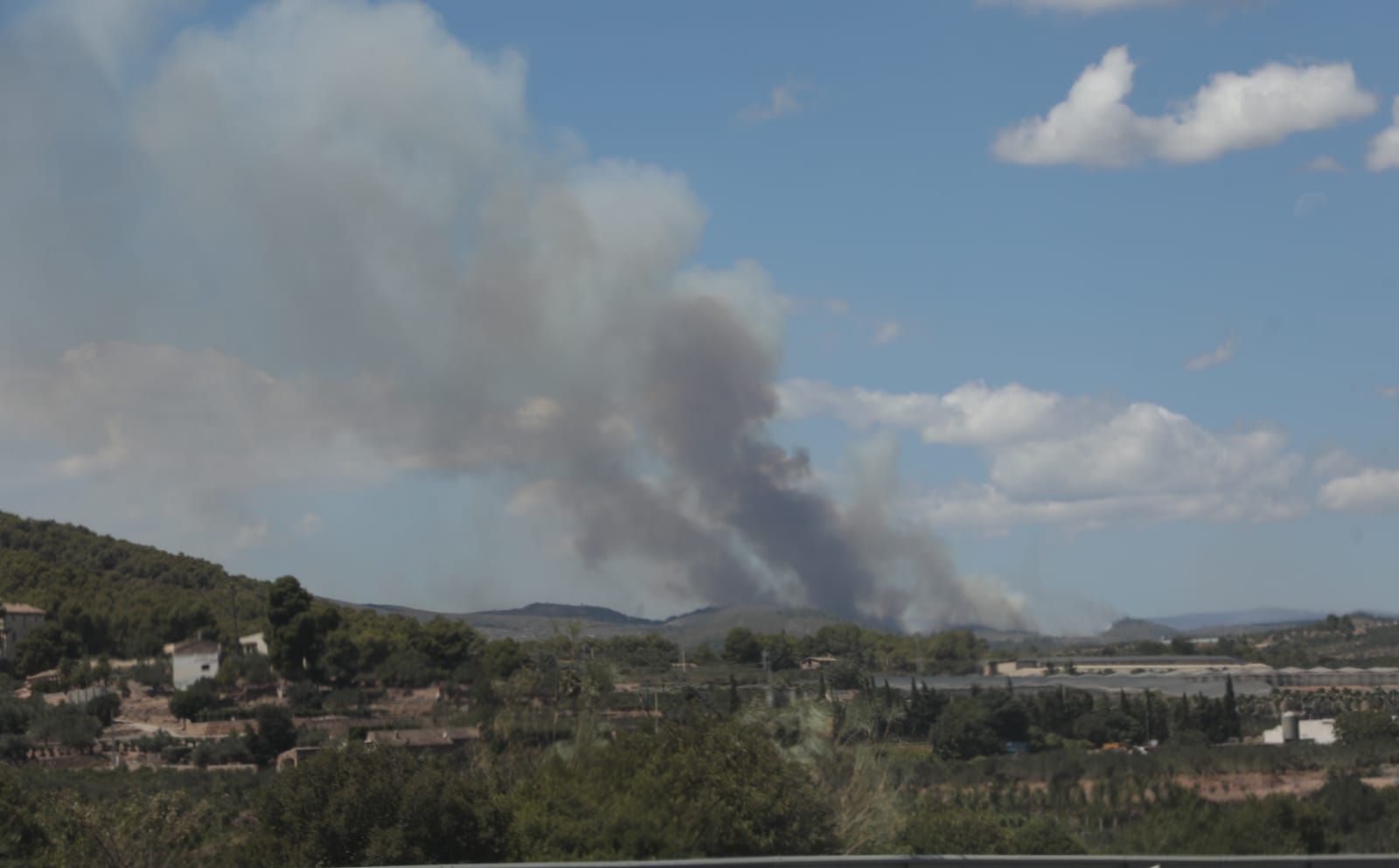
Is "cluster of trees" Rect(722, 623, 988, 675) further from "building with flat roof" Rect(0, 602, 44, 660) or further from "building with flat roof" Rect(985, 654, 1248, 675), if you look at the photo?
"building with flat roof" Rect(0, 602, 44, 660)

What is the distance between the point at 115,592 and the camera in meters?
111

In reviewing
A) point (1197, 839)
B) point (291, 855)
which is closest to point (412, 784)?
point (291, 855)

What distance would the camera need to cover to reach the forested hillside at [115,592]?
322 ft

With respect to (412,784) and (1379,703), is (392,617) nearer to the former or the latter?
(1379,703)

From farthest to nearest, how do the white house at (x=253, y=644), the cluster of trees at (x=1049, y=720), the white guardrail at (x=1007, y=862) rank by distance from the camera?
the white house at (x=253, y=644) < the cluster of trees at (x=1049, y=720) < the white guardrail at (x=1007, y=862)

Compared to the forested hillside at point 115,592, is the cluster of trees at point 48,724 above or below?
below

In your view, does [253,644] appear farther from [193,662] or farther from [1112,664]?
[1112,664]

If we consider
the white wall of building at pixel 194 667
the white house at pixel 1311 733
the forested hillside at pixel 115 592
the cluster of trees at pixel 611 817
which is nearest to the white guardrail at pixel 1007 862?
the cluster of trees at pixel 611 817

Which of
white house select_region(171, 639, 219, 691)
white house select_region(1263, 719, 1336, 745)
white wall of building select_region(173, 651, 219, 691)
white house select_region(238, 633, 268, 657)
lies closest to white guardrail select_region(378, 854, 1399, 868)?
Result: white house select_region(1263, 719, 1336, 745)

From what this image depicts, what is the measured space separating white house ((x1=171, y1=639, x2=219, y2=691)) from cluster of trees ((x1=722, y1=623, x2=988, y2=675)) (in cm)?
3494

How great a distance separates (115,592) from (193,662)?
84.6 ft

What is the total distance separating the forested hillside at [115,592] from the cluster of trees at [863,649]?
115 ft

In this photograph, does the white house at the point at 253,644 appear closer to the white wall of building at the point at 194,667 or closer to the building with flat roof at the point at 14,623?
the white wall of building at the point at 194,667

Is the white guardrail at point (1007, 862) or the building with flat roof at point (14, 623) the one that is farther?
the building with flat roof at point (14, 623)
